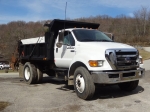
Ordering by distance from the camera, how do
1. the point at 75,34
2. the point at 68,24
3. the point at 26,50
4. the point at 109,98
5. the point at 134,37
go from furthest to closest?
the point at 134,37 → the point at 26,50 → the point at 68,24 → the point at 75,34 → the point at 109,98

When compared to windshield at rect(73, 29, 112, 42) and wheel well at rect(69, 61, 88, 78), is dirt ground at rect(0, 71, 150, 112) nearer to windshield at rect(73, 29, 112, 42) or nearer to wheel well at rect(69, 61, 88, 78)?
wheel well at rect(69, 61, 88, 78)

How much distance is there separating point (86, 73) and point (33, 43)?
431cm

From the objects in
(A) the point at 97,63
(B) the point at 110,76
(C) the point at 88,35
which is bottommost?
(B) the point at 110,76

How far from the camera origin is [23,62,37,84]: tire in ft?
33.2

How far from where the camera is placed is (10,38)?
57531mm

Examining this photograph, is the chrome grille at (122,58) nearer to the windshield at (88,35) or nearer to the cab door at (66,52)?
the windshield at (88,35)

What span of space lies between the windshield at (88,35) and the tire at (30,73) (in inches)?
132

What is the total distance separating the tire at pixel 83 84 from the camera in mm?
6496

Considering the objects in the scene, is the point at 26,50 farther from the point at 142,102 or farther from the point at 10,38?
the point at 10,38

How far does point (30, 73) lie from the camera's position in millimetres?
10227

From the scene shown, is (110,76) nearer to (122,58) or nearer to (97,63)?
(97,63)

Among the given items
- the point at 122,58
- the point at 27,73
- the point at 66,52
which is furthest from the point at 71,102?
the point at 27,73

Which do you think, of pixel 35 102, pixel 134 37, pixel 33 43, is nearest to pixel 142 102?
pixel 35 102

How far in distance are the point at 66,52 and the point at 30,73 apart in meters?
2.99
